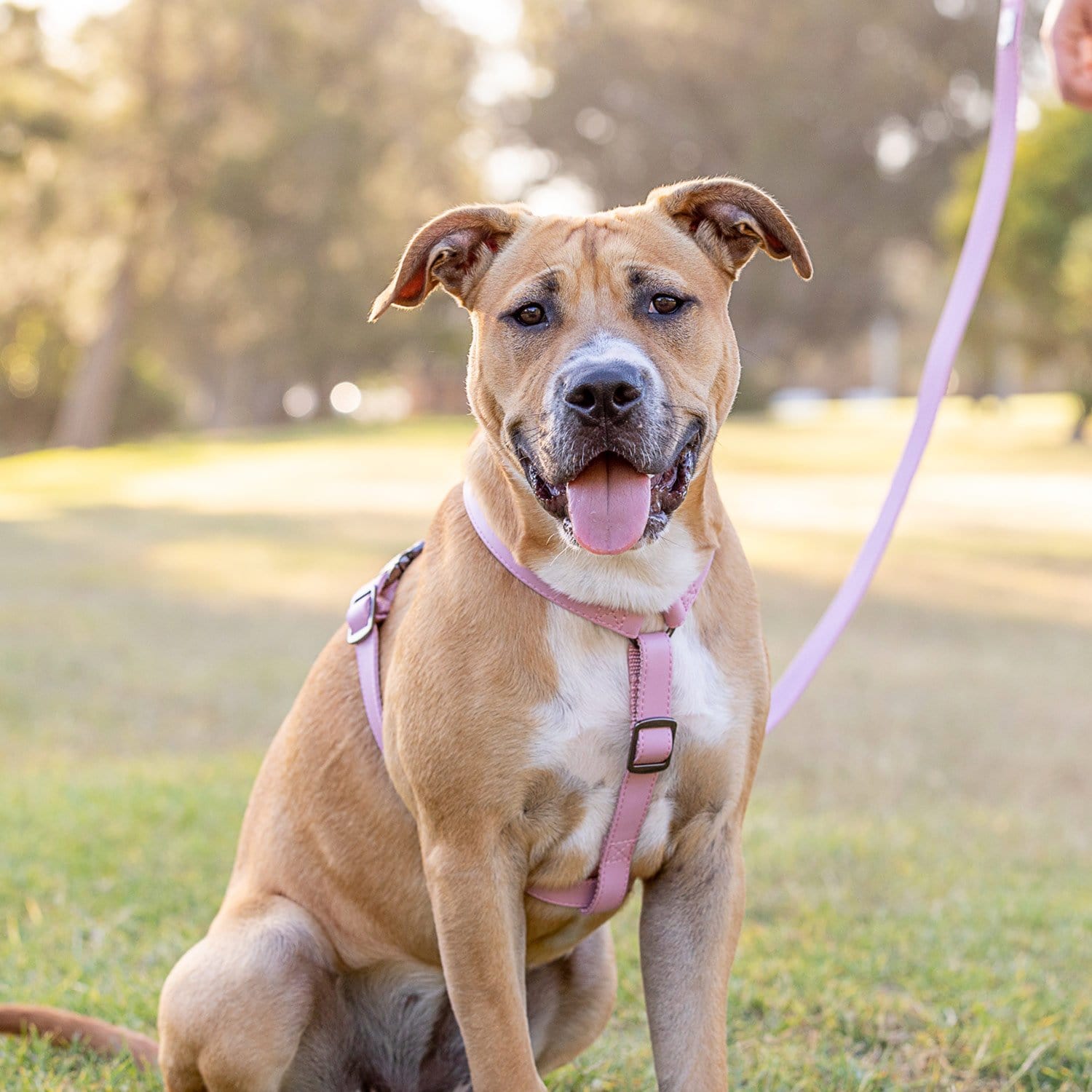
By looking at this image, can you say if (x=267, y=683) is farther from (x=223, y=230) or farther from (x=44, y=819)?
(x=223, y=230)

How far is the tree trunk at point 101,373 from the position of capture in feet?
116

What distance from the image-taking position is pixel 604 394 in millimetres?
2754

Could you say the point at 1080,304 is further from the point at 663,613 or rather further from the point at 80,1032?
the point at 80,1032

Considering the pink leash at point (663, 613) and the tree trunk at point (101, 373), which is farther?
the tree trunk at point (101, 373)

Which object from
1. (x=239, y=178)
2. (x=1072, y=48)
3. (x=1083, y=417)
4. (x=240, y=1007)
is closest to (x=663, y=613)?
(x=240, y=1007)

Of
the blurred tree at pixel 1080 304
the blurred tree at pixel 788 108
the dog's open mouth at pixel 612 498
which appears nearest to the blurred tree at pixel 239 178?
the blurred tree at pixel 788 108

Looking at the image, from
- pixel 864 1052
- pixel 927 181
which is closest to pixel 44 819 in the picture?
pixel 864 1052

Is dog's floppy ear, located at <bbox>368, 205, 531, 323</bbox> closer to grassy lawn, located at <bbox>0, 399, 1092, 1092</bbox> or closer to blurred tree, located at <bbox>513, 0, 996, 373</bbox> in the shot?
grassy lawn, located at <bbox>0, 399, 1092, 1092</bbox>

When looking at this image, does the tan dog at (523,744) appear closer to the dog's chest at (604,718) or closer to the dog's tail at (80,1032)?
the dog's chest at (604,718)

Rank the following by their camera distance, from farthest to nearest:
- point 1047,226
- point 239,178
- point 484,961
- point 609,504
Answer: point 239,178, point 1047,226, point 609,504, point 484,961

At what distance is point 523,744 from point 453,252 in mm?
1181

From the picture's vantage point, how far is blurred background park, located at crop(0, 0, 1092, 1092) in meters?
4.51

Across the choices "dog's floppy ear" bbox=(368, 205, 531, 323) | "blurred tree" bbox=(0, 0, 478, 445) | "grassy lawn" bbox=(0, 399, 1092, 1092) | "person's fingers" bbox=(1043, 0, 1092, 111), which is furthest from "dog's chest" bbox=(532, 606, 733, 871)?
"blurred tree" bbox=(0, 0, 478, 445)

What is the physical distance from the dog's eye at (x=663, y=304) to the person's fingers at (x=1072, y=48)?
141 cm
